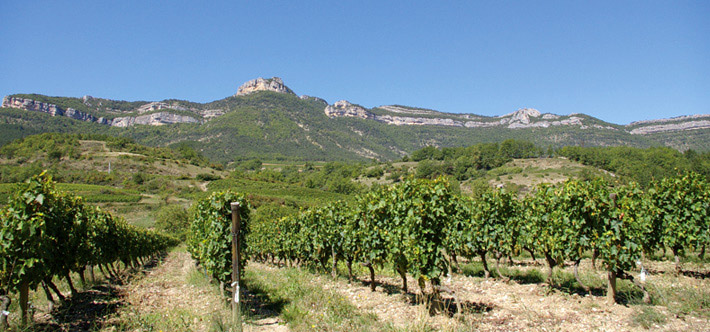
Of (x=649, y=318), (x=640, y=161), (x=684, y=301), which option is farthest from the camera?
(x=640, y=161)

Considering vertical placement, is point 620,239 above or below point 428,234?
below

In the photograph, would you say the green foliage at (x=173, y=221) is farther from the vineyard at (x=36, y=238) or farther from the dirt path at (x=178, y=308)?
the vineyard at (x=36, y=238)

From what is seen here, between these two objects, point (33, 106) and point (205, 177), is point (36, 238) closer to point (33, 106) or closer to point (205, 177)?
point (205, 177)

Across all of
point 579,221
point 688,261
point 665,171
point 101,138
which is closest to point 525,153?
point 665,171

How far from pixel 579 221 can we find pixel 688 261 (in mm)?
10596

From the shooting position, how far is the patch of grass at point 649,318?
6507mm

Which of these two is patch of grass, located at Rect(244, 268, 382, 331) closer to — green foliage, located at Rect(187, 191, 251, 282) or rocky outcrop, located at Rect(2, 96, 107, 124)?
green foliage, located at Rect(187, 191, 251, 282)

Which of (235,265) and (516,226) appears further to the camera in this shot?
(516,226)

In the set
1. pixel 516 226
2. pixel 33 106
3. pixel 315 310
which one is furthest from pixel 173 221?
pixel 33 106

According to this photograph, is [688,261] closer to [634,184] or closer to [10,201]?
[634,184]

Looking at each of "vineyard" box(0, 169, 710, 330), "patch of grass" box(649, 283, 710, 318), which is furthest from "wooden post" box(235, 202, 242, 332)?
"patch of grass" box(649, 283, 710, 318)

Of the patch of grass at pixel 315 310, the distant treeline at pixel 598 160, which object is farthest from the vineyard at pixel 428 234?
the distant treeline at pixel 598 160

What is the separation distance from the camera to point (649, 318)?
6.66 metres

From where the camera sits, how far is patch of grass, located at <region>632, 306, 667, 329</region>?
651 centimetres
